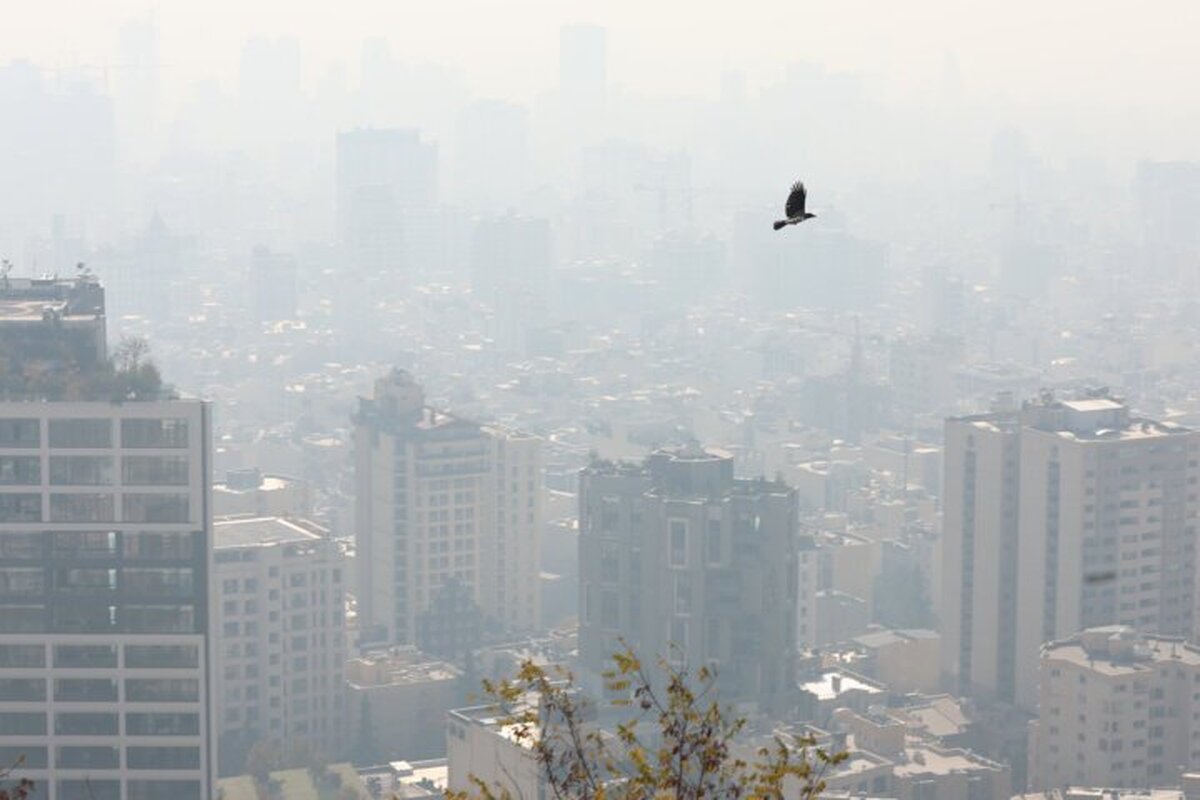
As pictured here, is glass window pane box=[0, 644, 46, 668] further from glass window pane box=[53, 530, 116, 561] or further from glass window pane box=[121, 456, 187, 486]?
glass window pane box=[121, 456, 187, 486]

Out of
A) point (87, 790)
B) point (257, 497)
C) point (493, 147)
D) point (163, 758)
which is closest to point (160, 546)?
point (163, 758)

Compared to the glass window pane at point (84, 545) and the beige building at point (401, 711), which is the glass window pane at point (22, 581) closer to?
the glass window pane at point (84, 545)

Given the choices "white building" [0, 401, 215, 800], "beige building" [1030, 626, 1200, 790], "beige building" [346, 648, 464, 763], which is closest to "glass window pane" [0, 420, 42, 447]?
"white building" [0, 401, 215, 800]

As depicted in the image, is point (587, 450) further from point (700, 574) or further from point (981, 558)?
point (700, 574)

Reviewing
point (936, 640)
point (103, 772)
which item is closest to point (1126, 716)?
point (936, 640)

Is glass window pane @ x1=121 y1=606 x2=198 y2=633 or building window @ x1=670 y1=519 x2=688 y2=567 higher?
glass window pane @ x1=121 y1=606 x2=198 y2=633

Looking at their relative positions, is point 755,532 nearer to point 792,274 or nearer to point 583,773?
point 583,773
